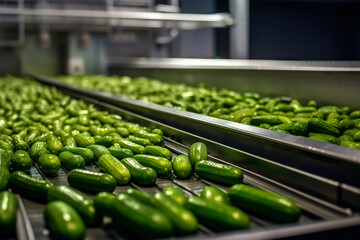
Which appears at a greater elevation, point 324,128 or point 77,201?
point 324,128

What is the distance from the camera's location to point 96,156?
2.79 meters

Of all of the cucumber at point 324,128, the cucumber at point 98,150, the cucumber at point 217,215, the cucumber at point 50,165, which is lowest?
the cucumber at point 217,215

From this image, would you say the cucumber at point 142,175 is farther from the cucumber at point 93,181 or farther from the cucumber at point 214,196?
the cucumber at point 214,196

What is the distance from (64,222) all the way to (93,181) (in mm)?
570

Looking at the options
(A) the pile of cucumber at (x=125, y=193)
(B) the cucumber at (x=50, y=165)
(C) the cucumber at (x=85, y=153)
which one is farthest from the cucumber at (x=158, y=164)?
(B) the cucumber at (x=50, y=165)

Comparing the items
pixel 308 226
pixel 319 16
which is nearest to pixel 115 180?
pixel 308 226

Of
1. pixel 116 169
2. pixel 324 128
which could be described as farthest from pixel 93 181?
pixel 324 128

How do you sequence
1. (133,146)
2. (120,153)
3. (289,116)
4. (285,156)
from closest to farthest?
(285,156) → (120,153) → (133,146) → (289,116)

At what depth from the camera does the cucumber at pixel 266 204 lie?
5.74 feet

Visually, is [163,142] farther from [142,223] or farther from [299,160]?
[142,223]

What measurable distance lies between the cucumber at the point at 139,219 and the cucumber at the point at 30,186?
1.73 feet

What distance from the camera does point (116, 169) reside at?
2.36 m

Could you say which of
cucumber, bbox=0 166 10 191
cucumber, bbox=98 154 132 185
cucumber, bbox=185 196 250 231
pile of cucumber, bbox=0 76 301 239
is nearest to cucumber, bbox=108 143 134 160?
pile of cucumber, bbox=0 76 301 239

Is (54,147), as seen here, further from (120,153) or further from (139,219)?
(139,219)
